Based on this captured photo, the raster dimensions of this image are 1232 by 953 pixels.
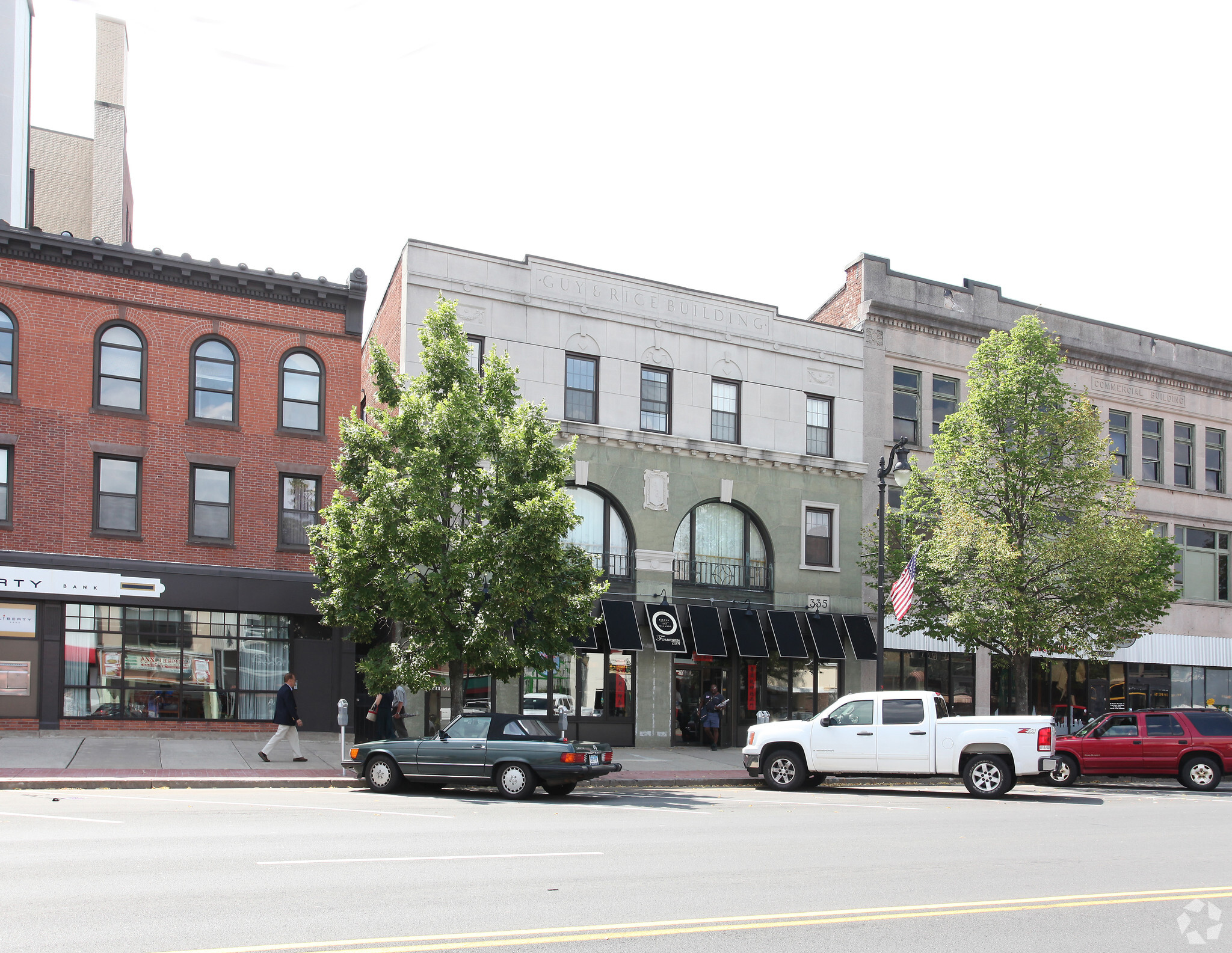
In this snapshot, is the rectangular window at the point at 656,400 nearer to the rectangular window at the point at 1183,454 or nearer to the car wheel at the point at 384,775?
the car wheel at the point at 384,775

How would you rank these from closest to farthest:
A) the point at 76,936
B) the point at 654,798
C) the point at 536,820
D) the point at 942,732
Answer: the point at 76,936 < the point at 536,820 < the point at 654,798 < the point at 942,732

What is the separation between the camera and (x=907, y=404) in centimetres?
3259

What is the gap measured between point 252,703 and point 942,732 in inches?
582

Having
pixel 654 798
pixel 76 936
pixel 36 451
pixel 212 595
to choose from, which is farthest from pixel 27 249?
pixel 76 936

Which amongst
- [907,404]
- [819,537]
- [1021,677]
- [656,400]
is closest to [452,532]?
[656,400]

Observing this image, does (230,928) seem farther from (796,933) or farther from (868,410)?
(868,410)

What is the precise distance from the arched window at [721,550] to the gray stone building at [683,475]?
0.13ft

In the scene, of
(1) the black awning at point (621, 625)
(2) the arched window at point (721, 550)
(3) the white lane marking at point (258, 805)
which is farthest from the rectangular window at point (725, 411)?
(3) the white lane marking at point (258, 805)

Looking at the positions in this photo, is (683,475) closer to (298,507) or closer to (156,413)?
(298,507)

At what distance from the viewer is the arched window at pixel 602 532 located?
2773 centimetres

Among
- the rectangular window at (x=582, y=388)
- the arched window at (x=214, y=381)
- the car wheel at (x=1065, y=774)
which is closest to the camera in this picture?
the car wheel at (x=1065, y=774)

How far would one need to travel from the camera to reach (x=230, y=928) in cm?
723

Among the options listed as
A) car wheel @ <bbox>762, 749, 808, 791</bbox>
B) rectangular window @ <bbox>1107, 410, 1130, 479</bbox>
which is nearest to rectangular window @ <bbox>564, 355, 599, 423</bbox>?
car wheel @ <bbox>762, 749, 808, 791</bbox>

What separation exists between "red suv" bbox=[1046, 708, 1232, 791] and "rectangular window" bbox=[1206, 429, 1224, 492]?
18285mm
